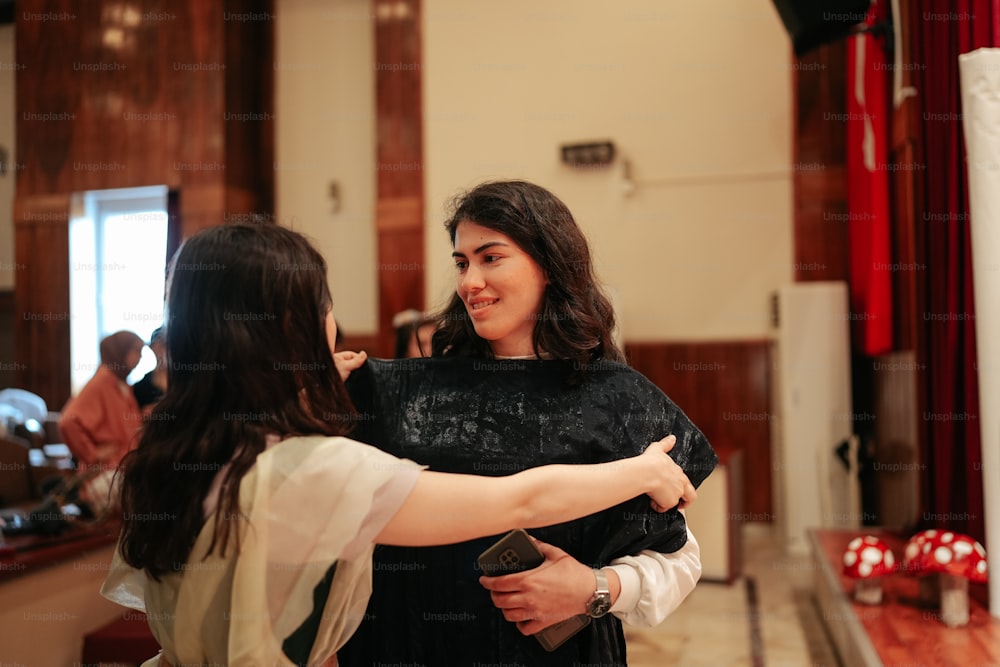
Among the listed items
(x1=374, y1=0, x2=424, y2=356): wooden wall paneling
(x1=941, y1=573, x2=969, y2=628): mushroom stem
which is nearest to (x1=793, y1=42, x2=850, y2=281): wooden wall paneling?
(x1=374, y1=0, x2=424, y2=356): wooden wall paneling

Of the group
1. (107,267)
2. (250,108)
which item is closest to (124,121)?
(250,108)

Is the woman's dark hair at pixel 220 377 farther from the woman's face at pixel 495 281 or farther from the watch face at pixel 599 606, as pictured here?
the watch face at pixel 599 606

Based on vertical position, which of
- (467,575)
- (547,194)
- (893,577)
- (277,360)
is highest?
(547,194)

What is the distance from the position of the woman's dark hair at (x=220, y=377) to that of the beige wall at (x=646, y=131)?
5.39 metres

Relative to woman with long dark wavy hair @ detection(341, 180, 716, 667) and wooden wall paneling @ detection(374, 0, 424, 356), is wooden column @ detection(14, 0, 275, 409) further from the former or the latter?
woman with long dark wavy hair @ detection(341, 180, 716, 667)

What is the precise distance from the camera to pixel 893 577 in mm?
3379

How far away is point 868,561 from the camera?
3.04 meters

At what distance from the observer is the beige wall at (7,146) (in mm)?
8455

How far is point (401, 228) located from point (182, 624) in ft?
20.3

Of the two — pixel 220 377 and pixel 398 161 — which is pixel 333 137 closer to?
pixel 398 161

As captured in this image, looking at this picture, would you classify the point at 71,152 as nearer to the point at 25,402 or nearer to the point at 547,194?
the point at 25,402

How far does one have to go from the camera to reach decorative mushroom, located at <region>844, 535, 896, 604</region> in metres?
3.04

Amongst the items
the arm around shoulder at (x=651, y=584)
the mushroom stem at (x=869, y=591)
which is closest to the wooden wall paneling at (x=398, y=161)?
the mushroom stem at (x=869, y=591)

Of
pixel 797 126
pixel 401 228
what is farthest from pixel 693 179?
pixel 401 228
